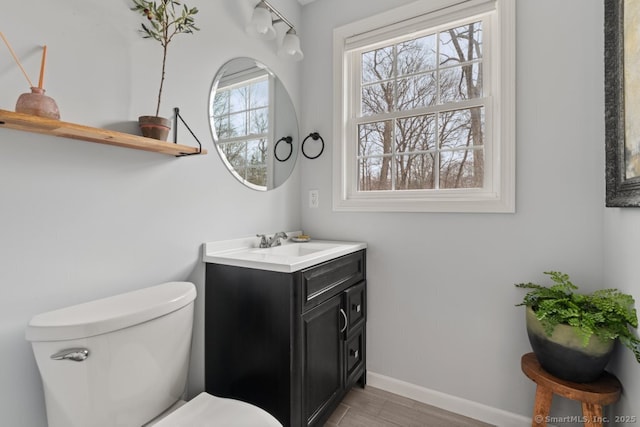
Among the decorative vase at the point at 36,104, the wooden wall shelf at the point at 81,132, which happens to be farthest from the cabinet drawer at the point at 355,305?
the decorative vase at the point at 36,104

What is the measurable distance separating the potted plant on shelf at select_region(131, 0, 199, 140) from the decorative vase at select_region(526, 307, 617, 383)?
1736 mm

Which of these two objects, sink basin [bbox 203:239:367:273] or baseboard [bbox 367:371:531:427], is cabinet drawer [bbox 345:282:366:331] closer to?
sink basin [bbox 203:239:367:273]

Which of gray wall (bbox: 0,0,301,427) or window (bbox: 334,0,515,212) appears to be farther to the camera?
window (bbox: 334,0,515,212)

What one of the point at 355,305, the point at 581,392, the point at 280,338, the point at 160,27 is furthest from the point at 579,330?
the point at 160,27

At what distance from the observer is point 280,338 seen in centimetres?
121

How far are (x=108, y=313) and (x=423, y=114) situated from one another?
1.80 meters

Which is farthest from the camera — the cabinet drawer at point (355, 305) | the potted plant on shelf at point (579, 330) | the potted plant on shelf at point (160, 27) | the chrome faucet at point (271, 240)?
the chrome faucet at point (271, 240)

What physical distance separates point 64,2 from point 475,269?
6.79 feet

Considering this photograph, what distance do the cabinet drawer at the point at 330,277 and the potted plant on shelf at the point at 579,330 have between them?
2.77 ft

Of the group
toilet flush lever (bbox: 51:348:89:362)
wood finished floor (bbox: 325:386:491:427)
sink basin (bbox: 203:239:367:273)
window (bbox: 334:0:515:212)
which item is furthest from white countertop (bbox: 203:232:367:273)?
wood finished floor (bbox: 325:386:491:427)

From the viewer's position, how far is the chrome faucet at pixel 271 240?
1.72m

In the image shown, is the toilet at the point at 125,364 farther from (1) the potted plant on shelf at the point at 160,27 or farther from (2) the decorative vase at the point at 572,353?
(2) the decorative vase at the point at 572,353

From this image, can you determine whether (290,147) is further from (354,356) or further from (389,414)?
(389,414)

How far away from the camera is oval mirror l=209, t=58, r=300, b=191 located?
5.12 ft
